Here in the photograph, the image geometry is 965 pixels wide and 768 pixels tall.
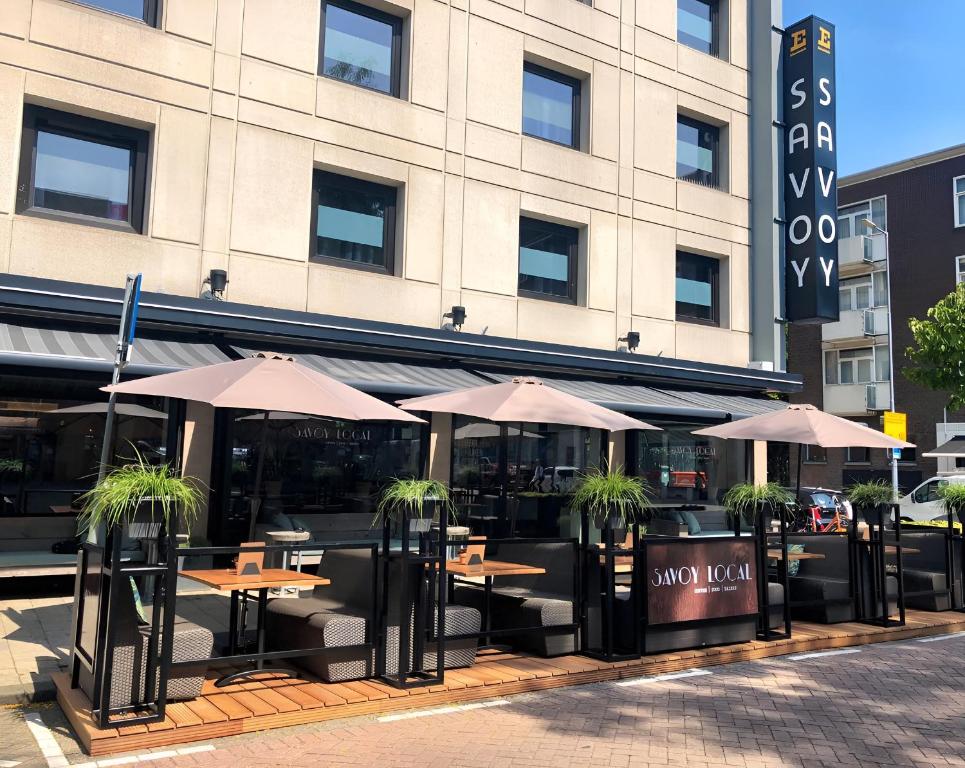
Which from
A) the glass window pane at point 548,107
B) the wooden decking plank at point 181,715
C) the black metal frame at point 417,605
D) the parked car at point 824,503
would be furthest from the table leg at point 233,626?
the parked car at point 824,503

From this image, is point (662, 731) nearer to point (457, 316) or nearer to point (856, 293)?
point (457, 316)

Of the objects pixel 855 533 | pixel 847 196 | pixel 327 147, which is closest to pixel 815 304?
pixel 855 533

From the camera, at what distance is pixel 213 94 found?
1175cm

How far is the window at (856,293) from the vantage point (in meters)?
38.8

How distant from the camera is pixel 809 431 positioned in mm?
10820

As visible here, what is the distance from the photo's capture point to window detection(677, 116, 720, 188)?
17.2 m

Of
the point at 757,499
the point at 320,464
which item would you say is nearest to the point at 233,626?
the point at 757,499

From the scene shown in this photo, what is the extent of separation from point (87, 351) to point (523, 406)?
4.87 meters

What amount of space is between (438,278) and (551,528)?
4.63m

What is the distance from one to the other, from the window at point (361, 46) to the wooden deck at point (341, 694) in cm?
923

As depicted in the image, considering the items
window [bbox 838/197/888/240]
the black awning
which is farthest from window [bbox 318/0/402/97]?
window [bbox 838/197/888/240]

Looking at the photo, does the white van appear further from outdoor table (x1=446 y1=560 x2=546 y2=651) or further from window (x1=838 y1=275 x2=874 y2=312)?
outdoor table (x1=446 y1=560 x2=546 y2=651)

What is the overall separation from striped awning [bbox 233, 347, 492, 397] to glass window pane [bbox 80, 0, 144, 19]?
179 inches

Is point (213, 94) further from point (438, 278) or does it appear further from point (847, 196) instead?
point (847, 196)
